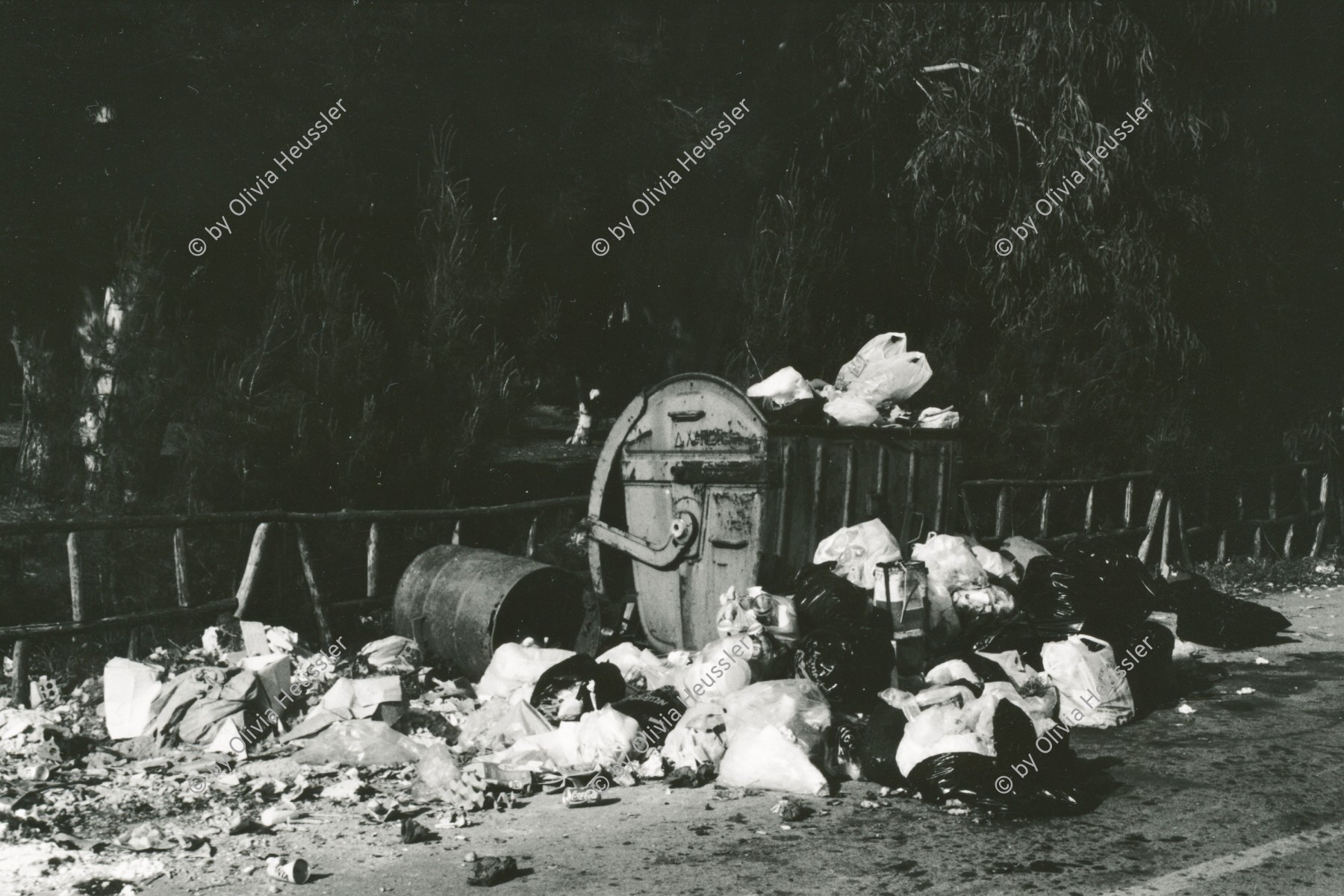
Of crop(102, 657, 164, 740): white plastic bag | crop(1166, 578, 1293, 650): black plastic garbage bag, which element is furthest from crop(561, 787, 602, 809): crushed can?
crop(1166, 578, 1293, 650): black plastic garbage bag

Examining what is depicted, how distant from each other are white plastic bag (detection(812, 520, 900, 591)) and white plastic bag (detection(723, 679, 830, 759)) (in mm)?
1162

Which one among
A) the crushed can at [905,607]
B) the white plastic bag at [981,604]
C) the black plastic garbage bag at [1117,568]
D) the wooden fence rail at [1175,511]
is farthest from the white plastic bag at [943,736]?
the wooden fence rail at [1175,511]

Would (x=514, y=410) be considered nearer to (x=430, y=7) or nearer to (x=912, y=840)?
(x=430, y=7)

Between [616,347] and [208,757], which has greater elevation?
[616,347]

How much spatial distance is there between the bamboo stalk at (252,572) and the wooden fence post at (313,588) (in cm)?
22

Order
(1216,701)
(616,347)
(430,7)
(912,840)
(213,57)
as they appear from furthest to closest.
A: (616,347), (430,7), (213,57), (1216,701), (912,840)

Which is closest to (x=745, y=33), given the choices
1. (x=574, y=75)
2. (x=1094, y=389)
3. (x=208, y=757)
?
(x=574, y=75)

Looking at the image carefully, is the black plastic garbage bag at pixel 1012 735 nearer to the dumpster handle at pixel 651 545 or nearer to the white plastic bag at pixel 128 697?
the dumpster handle at pixel 651 545

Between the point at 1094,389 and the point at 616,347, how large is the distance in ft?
16.4

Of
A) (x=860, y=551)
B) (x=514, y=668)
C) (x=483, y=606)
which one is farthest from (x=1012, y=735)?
(x=483, y=606)

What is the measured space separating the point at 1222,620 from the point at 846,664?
388 cm

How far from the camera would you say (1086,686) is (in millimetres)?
5676

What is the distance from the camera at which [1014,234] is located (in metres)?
11.6

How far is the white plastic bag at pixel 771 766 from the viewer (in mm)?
4543
